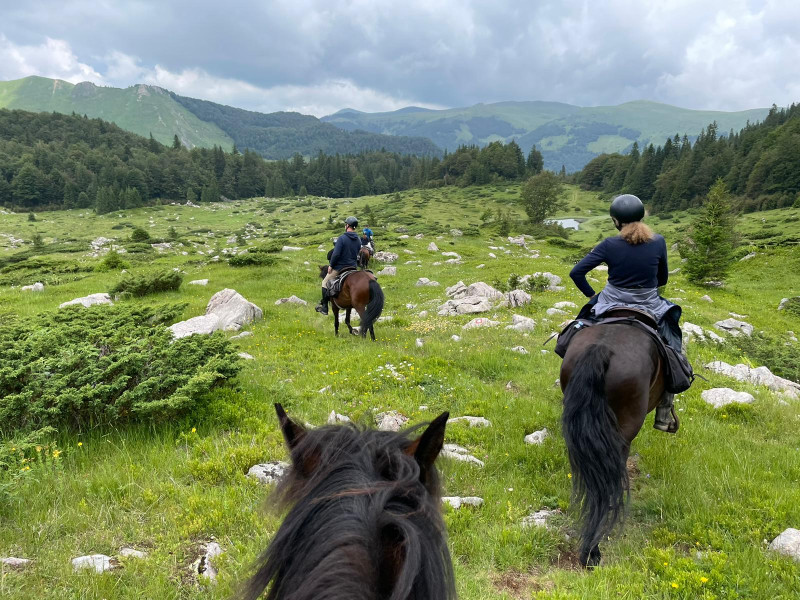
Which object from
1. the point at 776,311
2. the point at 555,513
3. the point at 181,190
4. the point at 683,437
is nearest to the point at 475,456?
the point at 555,513

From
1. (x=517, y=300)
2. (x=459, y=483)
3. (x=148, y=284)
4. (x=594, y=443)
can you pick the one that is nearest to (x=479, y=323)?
(x=517, y=300)

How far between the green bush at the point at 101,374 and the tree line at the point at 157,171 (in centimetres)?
9881

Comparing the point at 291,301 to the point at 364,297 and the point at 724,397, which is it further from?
the point at 724,397

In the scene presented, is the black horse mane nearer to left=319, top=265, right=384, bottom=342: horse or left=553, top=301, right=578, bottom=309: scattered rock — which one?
left=319, top=265, right=384, bottom=342: horse

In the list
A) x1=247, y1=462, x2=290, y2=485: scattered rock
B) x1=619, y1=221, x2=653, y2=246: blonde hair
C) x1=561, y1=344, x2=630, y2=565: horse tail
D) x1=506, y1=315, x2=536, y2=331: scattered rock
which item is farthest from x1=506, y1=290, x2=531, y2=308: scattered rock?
Result: x1=247, y1=462, x2=290, y2=485: scattered rock

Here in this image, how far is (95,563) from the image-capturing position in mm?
3162

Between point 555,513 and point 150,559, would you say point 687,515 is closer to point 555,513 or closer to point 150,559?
point 555,513

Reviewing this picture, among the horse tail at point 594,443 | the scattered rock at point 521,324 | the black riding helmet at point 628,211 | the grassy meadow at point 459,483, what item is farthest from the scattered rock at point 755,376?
the horse tail at point 594,443

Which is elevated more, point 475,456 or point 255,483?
point 255,483

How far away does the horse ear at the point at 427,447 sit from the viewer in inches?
65.6

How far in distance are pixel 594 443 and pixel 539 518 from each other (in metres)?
1.11

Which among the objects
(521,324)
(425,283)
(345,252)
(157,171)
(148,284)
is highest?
(157,171)

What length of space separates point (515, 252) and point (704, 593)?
3693 cm

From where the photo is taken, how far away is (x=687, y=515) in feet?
14.4
